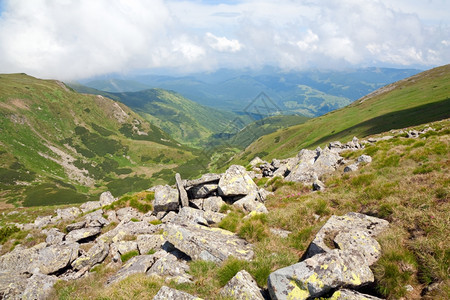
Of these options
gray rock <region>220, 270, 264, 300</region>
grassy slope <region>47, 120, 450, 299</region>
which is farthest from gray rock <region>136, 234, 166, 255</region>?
gray rock <region>220, 270, 264, 300</region>

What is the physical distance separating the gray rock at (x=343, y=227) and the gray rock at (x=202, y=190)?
13.5 m

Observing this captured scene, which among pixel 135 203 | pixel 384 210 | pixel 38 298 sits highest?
pixel 384 210

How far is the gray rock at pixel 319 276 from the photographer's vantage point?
7367 mm

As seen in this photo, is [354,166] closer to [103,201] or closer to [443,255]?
[443,255]

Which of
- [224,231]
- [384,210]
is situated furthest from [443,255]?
[224,231]

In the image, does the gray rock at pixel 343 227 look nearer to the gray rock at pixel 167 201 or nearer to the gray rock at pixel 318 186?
the gray rock at pixel 318 186

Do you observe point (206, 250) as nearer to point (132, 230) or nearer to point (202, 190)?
point (202, 190)

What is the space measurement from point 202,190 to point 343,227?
50.2 feet

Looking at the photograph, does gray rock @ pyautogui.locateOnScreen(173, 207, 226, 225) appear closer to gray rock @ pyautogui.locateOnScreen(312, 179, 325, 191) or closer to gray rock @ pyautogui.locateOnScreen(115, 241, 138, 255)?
gray rock @ pyautogui.locateOnScreen(115, 241, 138, 255)

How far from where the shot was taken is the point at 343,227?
1095 cm

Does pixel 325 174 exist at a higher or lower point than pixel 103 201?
higher

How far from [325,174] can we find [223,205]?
12282 mm

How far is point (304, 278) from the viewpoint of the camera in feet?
24.9

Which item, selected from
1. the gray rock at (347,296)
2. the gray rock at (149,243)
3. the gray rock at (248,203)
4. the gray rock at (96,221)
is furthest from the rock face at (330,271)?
the gray rock at (96,221)
